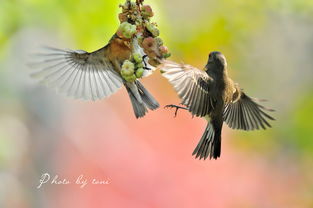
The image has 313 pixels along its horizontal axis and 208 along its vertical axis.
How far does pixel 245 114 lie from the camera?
3.61 m

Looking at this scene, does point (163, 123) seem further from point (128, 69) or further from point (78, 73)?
point (128, 69)

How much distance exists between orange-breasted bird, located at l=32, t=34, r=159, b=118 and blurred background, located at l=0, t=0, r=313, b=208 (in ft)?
2.49

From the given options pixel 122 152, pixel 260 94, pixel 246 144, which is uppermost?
pixel 260 94

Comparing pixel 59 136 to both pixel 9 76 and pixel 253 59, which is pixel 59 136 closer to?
pixel 9 76

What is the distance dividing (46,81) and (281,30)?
353cm

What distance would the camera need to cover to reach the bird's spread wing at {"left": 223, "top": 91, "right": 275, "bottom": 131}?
3557 millimetres

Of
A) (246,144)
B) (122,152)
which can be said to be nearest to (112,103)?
(122,152)

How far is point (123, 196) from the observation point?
468 centimetres

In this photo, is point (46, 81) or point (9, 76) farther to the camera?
point (9, 76)

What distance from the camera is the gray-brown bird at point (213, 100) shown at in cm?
300

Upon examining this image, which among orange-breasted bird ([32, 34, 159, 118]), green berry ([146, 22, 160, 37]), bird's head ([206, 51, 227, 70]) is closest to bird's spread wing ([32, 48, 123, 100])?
orange-breasted bird ([32, 34, 159, 118])

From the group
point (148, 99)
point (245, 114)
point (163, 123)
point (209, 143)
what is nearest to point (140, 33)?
point (148, 99)

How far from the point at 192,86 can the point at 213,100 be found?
0.25 m

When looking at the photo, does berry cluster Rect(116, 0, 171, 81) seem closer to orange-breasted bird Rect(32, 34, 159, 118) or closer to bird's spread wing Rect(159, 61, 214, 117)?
bird's spread wing Rect(159, 61, 214, 117)
